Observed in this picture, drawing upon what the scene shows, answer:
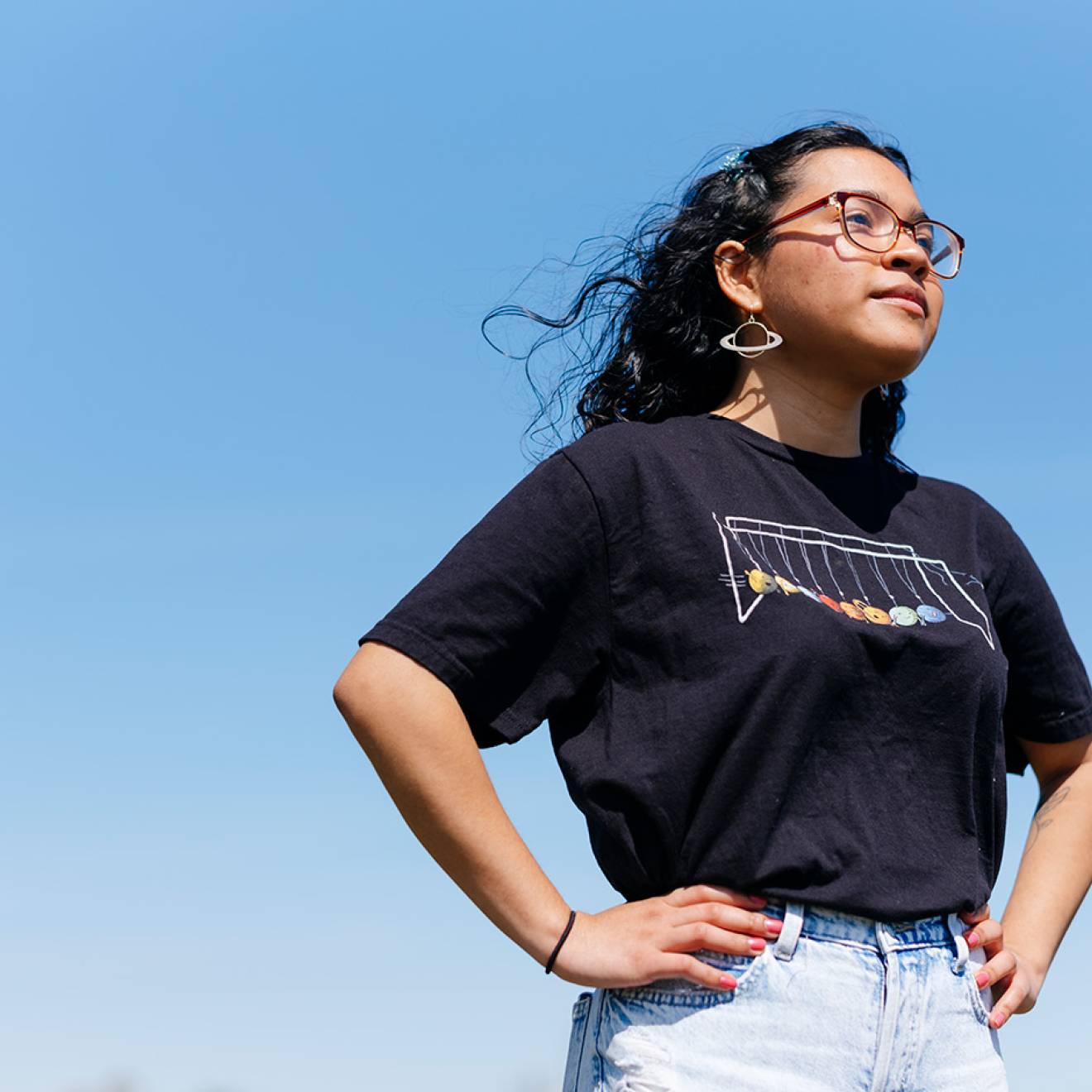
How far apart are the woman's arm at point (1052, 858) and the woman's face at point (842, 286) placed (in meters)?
1.04

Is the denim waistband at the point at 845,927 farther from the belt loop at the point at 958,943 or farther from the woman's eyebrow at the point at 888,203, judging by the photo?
the woman's eyebrow at the point at 888,203

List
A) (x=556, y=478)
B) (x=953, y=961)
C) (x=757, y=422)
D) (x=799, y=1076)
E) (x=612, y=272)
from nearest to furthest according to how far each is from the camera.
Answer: (x=799, y=1076), (x=953, y=961), (x=556, y=478), (x=757, y=422), (x=612, y=272)

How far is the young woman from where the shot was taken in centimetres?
271

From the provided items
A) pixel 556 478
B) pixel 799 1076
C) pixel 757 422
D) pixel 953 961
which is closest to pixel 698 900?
pixel 799 1076

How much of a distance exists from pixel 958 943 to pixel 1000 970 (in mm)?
216

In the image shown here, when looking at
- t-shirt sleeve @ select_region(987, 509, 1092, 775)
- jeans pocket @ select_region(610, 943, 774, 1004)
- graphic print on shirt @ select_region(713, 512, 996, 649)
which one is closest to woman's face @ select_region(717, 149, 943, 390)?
graphic print on shirt @ select_region(713, 512, 996, 649)

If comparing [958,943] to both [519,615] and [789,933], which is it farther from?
[519,615]

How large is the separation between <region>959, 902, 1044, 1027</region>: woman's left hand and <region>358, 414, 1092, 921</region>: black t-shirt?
0.21ft

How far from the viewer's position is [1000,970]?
2.99 metres

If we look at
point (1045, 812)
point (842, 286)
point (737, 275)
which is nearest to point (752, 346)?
point (737, 275)

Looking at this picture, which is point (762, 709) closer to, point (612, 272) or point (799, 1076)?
point (799, 1076)

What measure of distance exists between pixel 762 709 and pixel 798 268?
1.19 meters

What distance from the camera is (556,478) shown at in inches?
123

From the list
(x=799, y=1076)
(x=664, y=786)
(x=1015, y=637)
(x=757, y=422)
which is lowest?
(x=799, y=1076)
